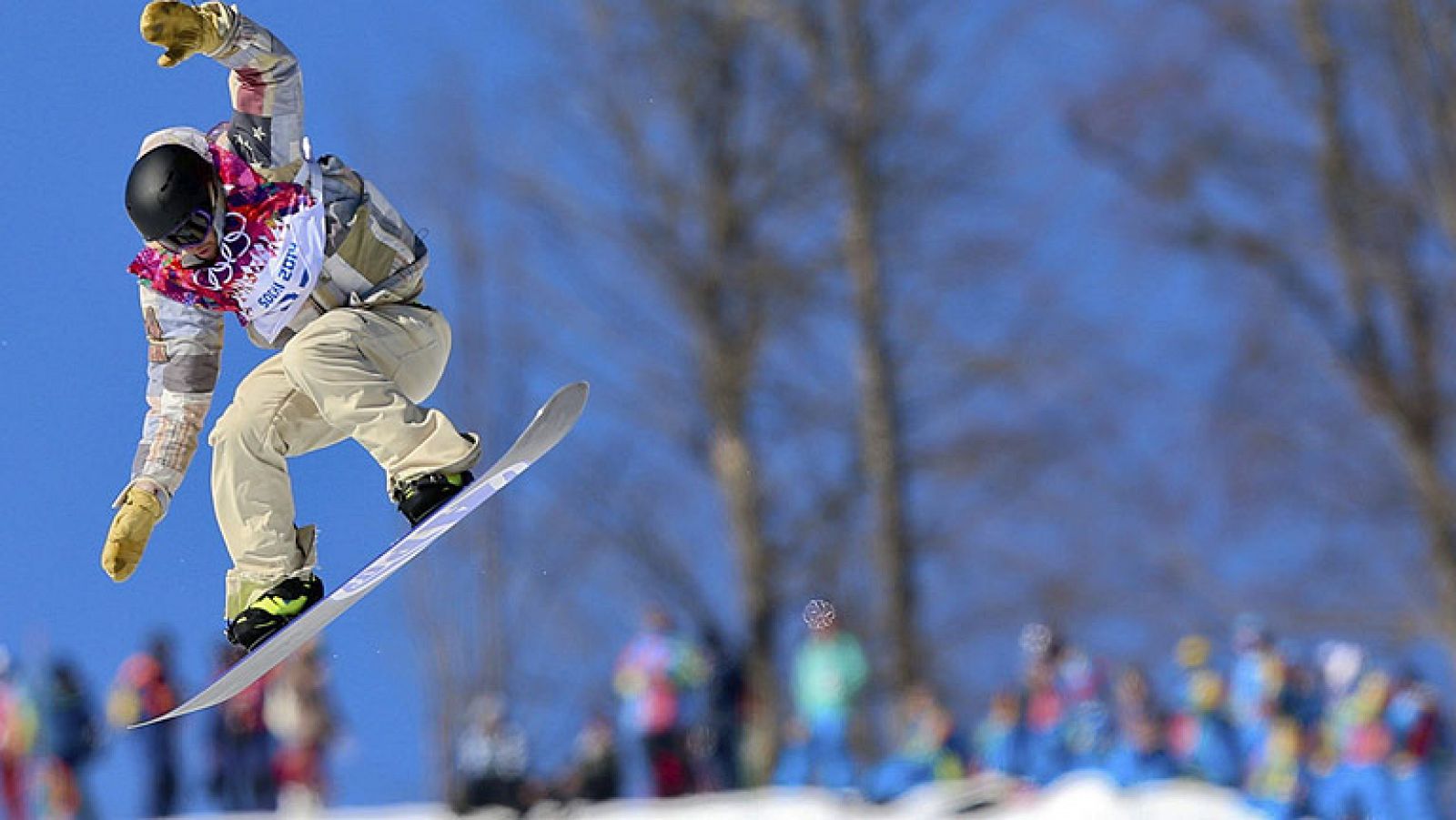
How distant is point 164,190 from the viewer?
5027 millimetres

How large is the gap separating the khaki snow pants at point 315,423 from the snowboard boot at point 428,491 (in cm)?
3

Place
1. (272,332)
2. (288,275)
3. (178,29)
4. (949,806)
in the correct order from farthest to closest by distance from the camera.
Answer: (949,806) < (272,332) < (288,275) < (178,29)

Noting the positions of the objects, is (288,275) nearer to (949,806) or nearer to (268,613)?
(268,613)

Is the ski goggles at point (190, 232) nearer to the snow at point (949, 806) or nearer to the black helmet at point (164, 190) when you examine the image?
the black helmet at point (164, 190)

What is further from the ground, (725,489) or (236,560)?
(725,489)

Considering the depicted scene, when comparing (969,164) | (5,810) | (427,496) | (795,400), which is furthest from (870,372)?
(427,496)

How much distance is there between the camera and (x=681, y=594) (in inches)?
795

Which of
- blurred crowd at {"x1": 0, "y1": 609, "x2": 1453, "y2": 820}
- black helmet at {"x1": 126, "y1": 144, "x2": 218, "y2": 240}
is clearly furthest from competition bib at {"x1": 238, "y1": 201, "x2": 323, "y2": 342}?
blurred crowd at {"x1": 0, "y1": 609, "x2": 1453, "y2": 820}

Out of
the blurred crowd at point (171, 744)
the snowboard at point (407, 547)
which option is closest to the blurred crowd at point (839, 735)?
the blurred crowd at point (171, 744)

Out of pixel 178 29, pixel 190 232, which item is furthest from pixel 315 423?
pixel 178 29

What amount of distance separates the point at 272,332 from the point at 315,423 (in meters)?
0.33

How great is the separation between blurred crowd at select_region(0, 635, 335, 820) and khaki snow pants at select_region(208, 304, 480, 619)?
624 centimetres

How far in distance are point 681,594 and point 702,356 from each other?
2.35 meters

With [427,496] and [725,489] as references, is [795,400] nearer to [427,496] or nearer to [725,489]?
[725,489]
